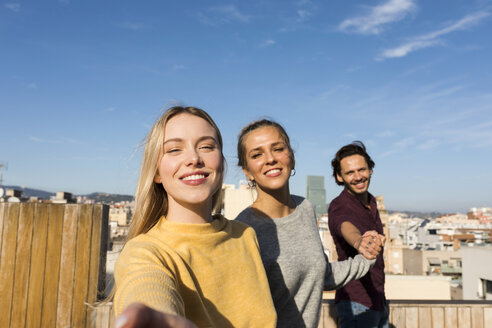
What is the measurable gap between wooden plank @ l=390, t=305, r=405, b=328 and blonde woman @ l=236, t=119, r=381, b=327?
1642mm

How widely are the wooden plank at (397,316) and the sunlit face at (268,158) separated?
216 cm

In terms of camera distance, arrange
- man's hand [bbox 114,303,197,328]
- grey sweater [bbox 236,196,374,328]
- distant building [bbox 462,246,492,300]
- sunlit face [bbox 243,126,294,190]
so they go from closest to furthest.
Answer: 1. man's hand [bbox 114,303,197,328]
2. grey sweater [bbox 236,196,374,328]
3. sunlit face [bbox 243,126,294,190]
4. distant building [bbox 462,246,492,300]

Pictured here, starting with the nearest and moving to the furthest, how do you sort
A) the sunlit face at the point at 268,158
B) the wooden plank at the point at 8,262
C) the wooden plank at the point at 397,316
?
the sunlit face at the point at 268,158 → the wooden plank at the point at 8,262 → the wooden plank at the point at 397,316

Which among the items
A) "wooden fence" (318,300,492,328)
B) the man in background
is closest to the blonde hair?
the man in background


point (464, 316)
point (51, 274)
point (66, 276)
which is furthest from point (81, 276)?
point (464, 316)

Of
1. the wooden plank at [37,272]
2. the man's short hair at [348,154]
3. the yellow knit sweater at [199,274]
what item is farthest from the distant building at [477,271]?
the yellow knit sweater at [199,274]

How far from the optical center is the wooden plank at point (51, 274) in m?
2.93

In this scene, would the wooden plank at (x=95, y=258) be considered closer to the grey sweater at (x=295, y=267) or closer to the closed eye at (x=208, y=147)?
the grey sweater at (x=295, y=267)

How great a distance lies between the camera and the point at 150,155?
128 cm

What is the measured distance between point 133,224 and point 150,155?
0.25 m

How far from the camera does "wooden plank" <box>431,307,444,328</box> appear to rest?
3299 millimetres

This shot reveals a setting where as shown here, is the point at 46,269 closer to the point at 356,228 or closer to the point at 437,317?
the point at 356,228

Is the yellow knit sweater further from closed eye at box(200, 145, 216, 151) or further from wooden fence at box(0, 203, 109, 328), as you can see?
wooden fence at box(0, 203, 109, 328)

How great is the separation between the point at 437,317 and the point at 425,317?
119mm
